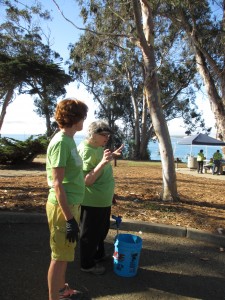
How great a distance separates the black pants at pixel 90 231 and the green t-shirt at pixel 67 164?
30.5 inches

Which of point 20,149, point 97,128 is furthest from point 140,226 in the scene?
point 20,149

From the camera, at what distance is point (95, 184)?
376 centimetres

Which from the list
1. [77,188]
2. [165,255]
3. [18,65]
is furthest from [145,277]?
[18,65]

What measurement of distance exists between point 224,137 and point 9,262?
30.8ft

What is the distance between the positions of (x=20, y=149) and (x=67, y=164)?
12597mm

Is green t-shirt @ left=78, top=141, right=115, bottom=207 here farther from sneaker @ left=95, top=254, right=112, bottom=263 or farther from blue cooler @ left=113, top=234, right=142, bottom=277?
sneaker @ left=95, top=254, right=112, bottom=263

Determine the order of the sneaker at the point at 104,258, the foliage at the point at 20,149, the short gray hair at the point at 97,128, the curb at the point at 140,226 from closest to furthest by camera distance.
Answer: the short gray hair at the point at 97,128 → the sneaker at the point at 104,258 → the curb at the point at 140,226 → the foliage at the point at 20,149

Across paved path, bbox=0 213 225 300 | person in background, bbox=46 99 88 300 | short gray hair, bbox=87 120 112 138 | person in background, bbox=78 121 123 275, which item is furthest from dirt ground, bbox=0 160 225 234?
person in background, bbox=46 99 88 300

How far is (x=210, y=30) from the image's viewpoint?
14297 millimetres

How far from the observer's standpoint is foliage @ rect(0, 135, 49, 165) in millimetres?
14672

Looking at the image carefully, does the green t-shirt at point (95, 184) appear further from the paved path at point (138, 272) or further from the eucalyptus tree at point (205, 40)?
the eucalyptus tree at point (205, 40)

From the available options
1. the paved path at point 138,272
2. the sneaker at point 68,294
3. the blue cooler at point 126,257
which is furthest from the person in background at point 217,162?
the sneaker at point 68,294

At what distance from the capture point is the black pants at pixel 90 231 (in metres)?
3.70

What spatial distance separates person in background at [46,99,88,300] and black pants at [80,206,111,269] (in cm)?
72
